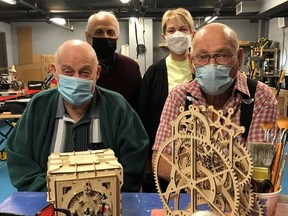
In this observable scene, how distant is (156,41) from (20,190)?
969 cm

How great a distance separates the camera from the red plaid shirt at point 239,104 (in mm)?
1253

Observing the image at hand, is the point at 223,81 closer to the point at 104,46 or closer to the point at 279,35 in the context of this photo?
the point at 104,46

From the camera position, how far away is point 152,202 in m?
1.16

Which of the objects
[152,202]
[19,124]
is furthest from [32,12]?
[152,202]

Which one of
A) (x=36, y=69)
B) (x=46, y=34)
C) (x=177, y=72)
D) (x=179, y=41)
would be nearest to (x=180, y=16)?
(x=179, y=41)

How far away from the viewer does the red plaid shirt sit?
4.11 ft

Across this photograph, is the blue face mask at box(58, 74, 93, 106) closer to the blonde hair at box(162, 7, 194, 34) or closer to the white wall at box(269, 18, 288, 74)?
the blonde hair at box(162, 7, 194, 34)

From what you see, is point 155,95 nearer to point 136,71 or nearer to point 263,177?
point 136,71

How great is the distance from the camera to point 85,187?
2.89ft

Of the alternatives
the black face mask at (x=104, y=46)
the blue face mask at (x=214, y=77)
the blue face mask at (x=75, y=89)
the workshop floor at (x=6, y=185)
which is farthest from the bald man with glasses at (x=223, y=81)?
the workshop floor at (x=6, y=185)

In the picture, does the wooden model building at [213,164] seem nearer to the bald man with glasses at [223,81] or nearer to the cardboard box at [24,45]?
the bald man with glasses at [223,81]

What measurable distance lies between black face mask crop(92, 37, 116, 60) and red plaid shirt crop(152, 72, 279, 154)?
84 centimetres

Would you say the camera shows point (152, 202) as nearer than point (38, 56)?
Yes

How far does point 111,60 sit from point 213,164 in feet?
4.78
